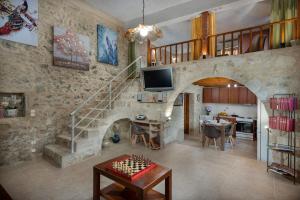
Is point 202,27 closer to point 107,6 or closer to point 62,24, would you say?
point 107,6

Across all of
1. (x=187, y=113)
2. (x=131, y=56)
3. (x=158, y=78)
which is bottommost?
(x=187, y=113)

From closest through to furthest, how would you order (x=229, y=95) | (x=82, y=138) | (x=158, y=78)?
(x=82, y=138) < (x=158, y=78) < (x=229, y=95)

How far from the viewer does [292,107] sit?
328cm

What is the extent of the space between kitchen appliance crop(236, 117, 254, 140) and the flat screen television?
3.79m

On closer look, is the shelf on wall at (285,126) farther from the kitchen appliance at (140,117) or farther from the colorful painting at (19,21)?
the colorful painting at (19,21)

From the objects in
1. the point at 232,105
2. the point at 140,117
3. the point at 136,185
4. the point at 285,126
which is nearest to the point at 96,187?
the point at 136,185

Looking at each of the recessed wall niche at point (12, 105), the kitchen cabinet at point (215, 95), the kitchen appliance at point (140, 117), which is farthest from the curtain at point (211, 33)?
the recessed wall niche at point (12, 105)

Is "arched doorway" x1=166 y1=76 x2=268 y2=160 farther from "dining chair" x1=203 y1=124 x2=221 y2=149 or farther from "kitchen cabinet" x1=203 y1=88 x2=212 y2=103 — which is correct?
"dining chair" x1=203 y1=124 x2=221 y2=149

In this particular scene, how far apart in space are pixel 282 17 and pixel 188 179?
4.45m

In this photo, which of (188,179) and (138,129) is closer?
(188,179)

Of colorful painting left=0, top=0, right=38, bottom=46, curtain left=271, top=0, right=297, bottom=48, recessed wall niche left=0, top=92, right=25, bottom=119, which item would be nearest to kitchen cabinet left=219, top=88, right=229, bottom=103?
curtain left=271, top=0, right=297, bottom=48

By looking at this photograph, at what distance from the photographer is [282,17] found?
4.07 meters

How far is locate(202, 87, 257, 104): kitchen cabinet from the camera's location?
715 centimetres

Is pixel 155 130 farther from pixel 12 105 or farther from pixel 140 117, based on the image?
pixel 12 105
